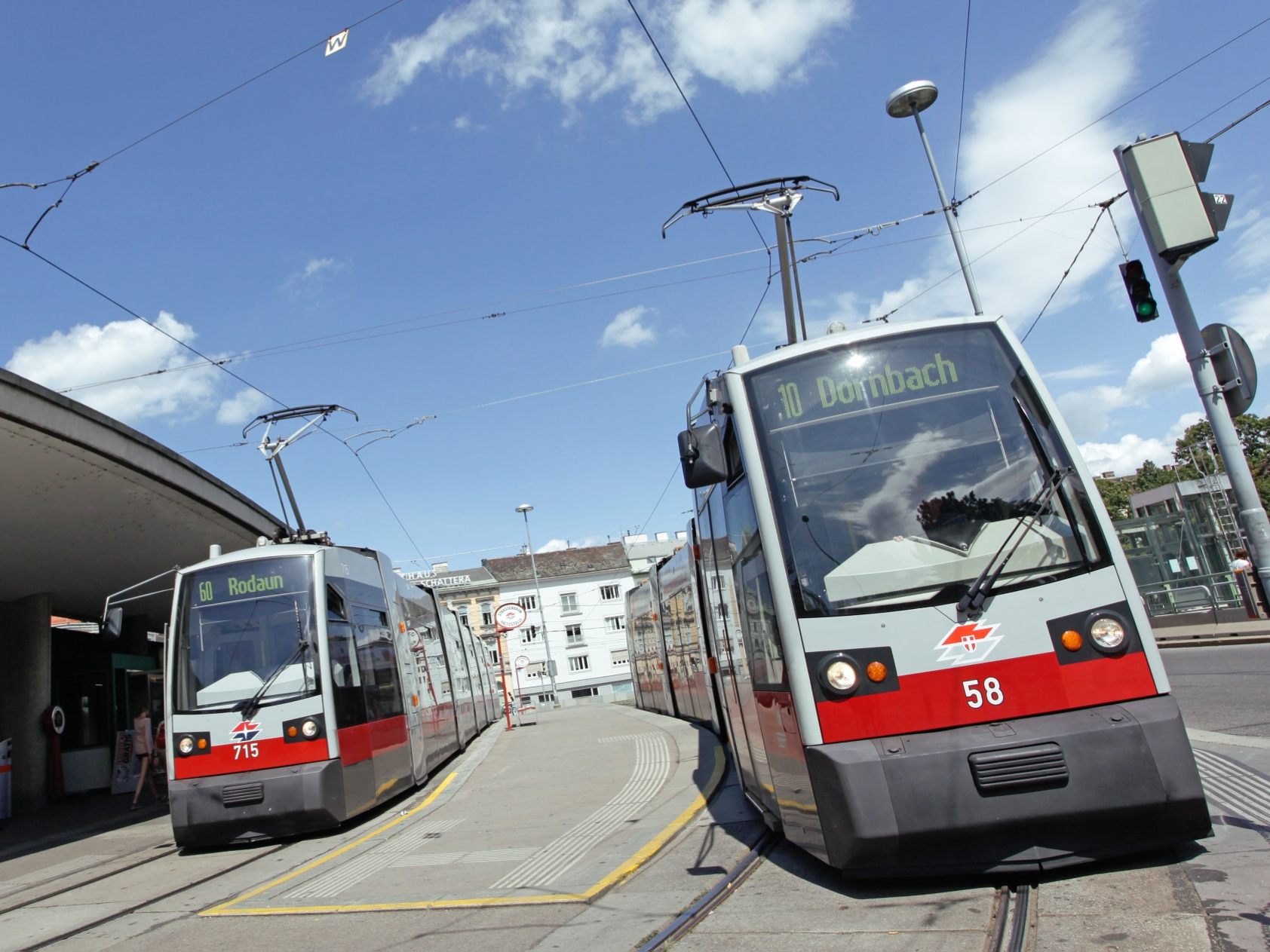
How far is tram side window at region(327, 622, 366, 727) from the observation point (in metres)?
10.0

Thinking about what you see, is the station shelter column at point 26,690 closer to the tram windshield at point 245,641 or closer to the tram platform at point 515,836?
the tram platform at point 515,836

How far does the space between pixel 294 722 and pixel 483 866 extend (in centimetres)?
359

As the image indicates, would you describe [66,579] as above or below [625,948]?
above

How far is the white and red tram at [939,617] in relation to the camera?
4.36 m

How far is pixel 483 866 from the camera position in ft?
22.7

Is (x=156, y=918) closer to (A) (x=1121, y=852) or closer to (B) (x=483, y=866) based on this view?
(B) (x=483, y=866)

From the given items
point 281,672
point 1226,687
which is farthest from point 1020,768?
point 1226,687

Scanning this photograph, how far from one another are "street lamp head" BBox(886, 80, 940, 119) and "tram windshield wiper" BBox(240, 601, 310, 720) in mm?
11392

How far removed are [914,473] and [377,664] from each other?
8106 mm

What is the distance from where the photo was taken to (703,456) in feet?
18.0

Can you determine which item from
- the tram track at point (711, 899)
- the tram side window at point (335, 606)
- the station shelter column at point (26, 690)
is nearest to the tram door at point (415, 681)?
the tram side window at point (335, 606)

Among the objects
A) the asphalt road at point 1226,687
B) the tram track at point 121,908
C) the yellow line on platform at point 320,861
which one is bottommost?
the asphalt road at point 1226,687

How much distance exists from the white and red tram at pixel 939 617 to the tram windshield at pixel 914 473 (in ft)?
0.03

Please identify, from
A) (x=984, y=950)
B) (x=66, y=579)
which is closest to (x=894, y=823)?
(x=984, y=950)
